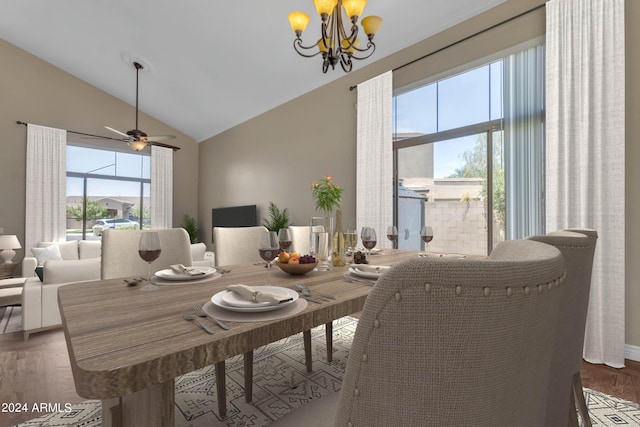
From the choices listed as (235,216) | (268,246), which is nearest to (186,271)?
(268,246)

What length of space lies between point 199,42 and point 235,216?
118 inches

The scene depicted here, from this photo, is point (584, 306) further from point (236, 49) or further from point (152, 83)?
point (152, 83)

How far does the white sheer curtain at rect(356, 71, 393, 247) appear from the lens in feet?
11.8

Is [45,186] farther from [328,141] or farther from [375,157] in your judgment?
[375,157]

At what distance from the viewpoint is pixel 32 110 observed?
17.5ft

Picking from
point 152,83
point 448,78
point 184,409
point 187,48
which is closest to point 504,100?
point 448,78

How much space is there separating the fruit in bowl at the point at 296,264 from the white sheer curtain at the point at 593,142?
2.13m

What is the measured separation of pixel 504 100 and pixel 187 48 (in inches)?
157

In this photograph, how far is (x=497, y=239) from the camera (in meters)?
2.89

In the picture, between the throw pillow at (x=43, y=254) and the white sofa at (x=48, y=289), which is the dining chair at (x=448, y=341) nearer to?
the white sofa at (x=48, y=289)

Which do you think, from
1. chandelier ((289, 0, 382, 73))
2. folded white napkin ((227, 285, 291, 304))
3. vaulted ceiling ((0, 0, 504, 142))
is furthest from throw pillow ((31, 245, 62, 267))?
folded white napkin ((227, 285, 291, 304))

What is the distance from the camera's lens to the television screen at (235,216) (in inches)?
221

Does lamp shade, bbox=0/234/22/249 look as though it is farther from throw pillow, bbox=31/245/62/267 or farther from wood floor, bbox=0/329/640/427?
wood floor, bbox=0/329/640/427

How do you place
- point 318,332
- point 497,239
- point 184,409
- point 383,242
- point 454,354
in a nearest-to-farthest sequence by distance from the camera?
1. point 454,354
2. point 184,409
3. point 318,332
4. point 497,239
5. point 383,242
